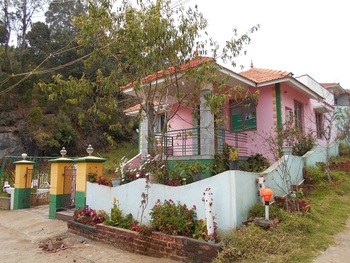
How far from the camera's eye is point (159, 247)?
5.16m

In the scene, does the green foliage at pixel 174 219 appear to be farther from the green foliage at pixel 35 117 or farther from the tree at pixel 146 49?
the green foliage at pixel 35 117

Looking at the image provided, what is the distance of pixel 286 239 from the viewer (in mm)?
4527

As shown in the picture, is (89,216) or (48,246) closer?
(48,246)

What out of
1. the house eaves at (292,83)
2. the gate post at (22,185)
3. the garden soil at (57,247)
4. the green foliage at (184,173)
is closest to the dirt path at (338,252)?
the garden soil at (57,247)

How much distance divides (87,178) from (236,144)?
17.2 feet

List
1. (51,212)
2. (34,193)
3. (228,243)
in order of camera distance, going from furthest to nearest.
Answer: (34,193) → (51,212) → (228,243)

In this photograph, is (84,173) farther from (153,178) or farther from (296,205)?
(296,205)

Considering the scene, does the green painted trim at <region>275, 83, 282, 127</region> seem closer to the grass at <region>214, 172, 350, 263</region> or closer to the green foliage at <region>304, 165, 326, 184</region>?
the green foliage at <region>304, 165, 326, 184</region>

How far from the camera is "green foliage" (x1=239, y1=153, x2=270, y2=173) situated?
8.68m

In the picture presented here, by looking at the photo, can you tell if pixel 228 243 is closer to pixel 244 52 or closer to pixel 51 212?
pixel 244 52

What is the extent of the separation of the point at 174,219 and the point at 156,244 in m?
0.58

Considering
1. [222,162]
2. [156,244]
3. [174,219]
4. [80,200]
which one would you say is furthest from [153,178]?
[80,200]

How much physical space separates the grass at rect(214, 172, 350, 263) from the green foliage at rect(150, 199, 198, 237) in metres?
0.76

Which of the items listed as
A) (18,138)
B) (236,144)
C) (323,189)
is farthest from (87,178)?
(18,138)
